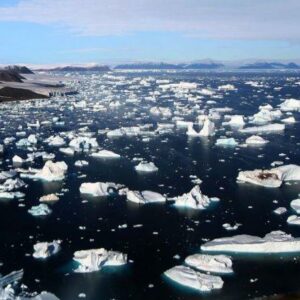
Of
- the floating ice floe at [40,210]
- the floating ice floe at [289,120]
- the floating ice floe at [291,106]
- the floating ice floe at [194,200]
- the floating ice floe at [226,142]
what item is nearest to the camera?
the floating ice floe at [40,210]

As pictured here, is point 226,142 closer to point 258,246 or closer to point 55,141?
point 55,141

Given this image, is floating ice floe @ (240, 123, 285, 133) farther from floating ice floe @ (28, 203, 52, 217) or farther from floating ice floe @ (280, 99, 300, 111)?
floating ice floe @ (28, 203, 52, 217)

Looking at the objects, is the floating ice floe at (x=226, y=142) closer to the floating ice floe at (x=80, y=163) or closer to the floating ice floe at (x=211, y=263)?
the floating ice floe at (x=80, y=163)

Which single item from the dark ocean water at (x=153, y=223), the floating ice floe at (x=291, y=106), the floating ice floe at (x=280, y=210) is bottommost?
the dark ocean water at (x=153, y=223)

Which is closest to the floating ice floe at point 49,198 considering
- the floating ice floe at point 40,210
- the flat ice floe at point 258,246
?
the floating ice floe at point 40,210

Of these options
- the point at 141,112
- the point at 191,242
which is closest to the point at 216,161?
the point at 191,242

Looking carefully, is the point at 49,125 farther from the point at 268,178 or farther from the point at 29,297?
the point at 29,297
